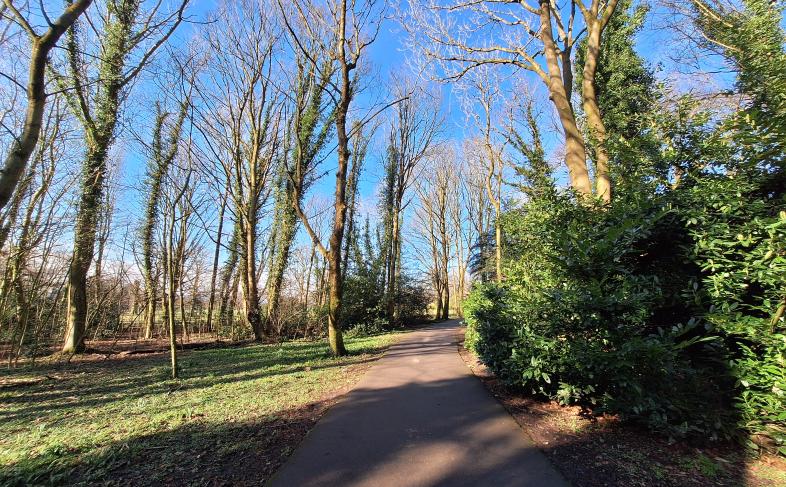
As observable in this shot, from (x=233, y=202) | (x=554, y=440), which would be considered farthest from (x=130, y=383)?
(x=233, y=202)

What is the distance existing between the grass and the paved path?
1.32ft

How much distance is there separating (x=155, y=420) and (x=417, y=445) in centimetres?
328

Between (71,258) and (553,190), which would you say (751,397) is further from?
(71,258)

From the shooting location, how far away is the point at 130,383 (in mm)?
6660

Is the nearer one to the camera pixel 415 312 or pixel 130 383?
pixel 130 383

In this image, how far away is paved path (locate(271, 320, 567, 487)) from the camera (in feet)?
9.85

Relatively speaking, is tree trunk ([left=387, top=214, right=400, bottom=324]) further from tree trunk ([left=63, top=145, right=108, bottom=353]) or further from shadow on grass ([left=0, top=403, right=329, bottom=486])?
shadow on grass ([left=0, top=403, right=329, bottom=486])

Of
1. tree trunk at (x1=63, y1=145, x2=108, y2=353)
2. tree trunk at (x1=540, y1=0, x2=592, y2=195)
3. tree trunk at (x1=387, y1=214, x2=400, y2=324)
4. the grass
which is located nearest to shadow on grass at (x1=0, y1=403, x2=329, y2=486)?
the grass

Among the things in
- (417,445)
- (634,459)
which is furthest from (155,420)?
(634,459)

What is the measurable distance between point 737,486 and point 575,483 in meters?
1.26

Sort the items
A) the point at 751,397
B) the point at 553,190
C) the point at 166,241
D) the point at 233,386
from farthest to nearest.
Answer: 1. the point at 166,241
2. the point at 233,386
3. the point at 553,190
4. the point at 751,397

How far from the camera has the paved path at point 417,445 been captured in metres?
3.00

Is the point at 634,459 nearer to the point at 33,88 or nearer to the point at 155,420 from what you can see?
the point at 155,420

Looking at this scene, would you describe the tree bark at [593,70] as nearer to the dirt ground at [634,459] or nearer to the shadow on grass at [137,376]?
the dirt ground at [634,459]
